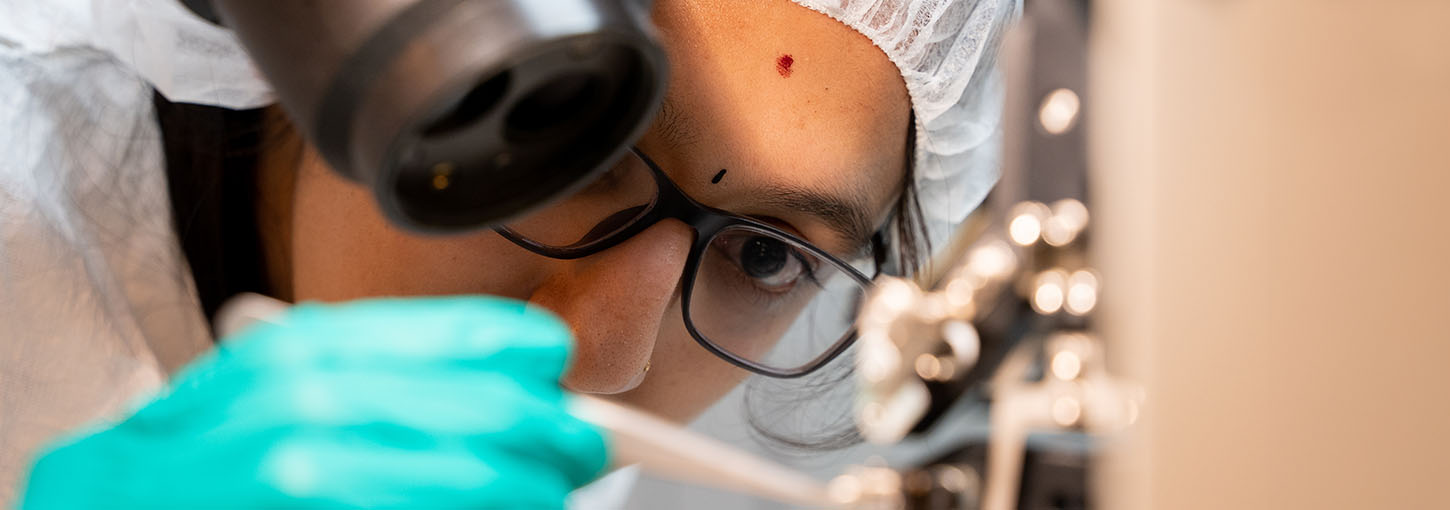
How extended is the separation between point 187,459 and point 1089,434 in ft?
3.42

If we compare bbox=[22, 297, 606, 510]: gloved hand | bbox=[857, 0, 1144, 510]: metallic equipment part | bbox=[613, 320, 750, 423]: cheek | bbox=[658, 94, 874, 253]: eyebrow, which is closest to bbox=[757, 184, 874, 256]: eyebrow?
bbox=[658, 94, 874, 253]: eyebrow

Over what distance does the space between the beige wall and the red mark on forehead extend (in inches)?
13.6

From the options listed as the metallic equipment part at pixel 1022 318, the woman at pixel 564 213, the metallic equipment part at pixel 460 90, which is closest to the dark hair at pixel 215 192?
the woman at pixel 564 213

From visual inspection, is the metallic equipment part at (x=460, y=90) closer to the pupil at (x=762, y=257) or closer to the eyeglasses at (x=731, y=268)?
the eyeglasses at (x=731, y=268)

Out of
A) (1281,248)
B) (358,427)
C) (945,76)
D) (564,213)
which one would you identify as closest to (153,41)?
(564,213)

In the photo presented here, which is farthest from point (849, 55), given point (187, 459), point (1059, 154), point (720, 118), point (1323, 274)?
point (1059, 154)

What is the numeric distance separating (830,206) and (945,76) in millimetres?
148

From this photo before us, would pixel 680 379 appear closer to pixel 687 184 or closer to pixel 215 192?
pixel 687 184

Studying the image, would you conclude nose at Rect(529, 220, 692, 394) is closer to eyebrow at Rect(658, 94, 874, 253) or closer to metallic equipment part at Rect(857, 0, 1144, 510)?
eyebrow at Rect(658, 94, 874, 253)

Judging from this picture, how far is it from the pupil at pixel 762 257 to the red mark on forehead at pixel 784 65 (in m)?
0.15

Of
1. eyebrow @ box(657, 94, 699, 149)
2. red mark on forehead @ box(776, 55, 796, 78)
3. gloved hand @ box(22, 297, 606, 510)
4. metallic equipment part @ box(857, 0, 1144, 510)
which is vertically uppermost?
red mark on forehead @ box(776, 55, 796, 78)

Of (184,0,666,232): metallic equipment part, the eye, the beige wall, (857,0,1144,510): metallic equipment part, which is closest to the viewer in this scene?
(184,0,666,232): metallic equipment part

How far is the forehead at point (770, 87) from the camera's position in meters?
0.69

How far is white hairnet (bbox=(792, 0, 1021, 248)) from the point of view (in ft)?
2.49
